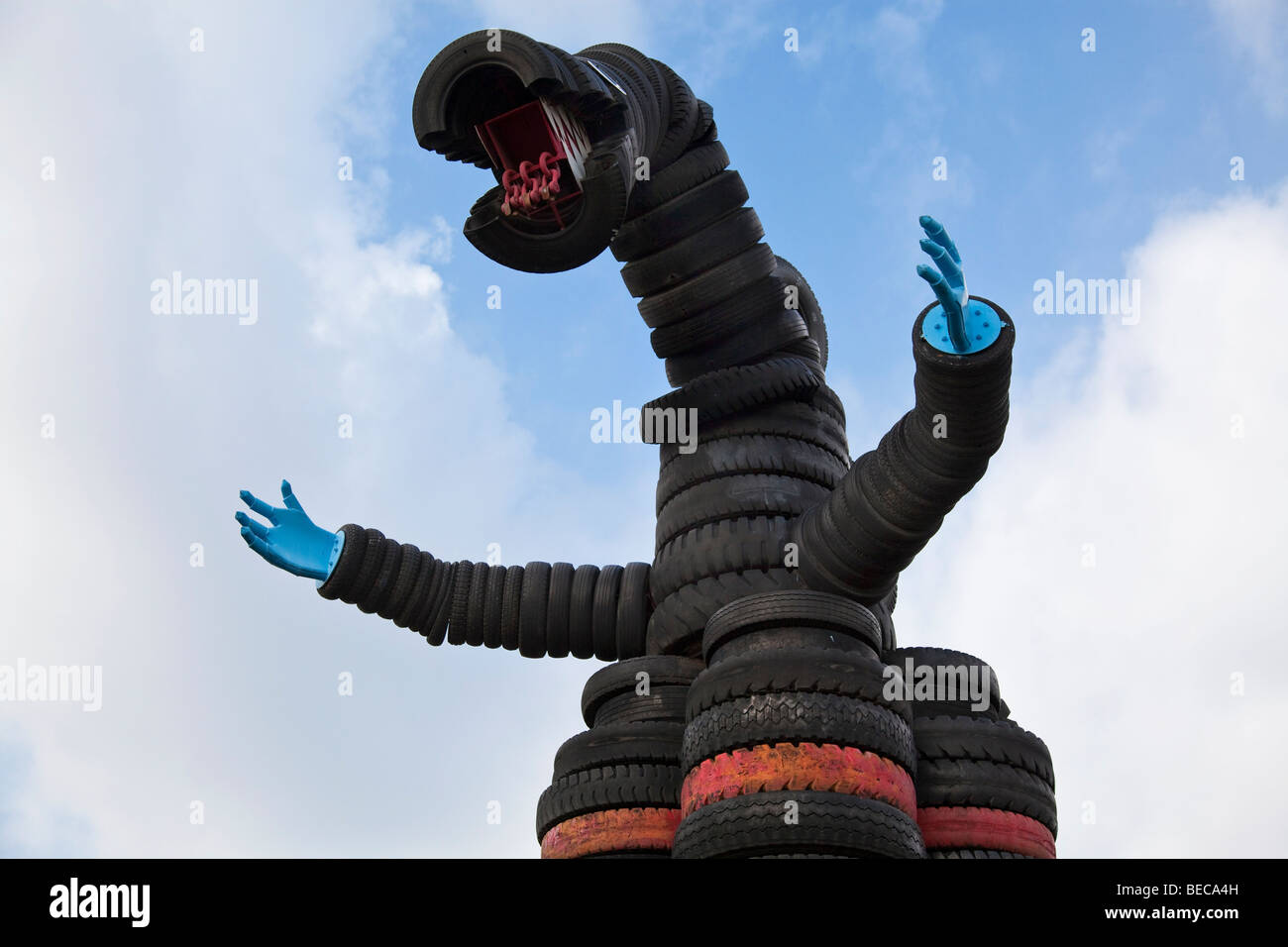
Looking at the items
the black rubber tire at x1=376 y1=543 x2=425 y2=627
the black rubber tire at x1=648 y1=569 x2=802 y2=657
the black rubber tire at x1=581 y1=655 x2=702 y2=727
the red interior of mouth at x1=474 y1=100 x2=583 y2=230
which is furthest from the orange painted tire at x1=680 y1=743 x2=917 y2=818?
the red interior of mouth at x1=474 y1=100 x2=583 y2=230

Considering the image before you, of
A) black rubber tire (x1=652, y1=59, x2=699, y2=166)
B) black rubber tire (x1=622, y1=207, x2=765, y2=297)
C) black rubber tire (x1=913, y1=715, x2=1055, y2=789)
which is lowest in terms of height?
black rubber tire (x1=913, y1=715, x2=1055, y2=789)

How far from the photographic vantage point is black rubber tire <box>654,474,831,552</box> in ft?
30.1

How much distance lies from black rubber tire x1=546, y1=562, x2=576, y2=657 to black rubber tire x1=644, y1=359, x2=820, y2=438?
4.08ft

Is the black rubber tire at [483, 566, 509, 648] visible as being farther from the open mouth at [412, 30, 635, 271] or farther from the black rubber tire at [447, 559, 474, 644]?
the open mouth at [412, 30, 635, 271]

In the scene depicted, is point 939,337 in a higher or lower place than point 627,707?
higher

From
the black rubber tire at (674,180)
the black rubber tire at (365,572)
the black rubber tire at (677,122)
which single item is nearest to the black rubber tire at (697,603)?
the black rubber tire at (365,572)

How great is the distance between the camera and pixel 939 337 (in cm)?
743

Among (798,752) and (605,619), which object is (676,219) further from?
(798,752)

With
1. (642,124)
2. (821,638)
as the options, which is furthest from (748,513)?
(642,124)

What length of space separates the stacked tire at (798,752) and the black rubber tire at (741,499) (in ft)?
3.64

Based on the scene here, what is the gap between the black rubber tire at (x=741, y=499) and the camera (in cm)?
919
